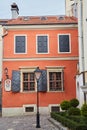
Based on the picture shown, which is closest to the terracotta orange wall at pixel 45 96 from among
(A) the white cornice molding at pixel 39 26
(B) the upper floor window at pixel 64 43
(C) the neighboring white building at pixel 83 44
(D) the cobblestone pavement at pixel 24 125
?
(B) the upper floor window at pixel 64 43

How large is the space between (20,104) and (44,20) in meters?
7.75

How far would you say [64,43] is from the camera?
31062 millimetres

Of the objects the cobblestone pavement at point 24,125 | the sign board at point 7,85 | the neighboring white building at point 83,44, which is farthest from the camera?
the sign board at point 7,85

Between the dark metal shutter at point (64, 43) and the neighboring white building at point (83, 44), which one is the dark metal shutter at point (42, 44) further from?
the neighboring white building at point (83, 44)

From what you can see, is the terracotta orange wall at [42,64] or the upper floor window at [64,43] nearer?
the terracotta orange wall at [42,64]

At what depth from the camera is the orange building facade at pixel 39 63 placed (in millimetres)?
30453

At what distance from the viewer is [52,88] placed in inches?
1208

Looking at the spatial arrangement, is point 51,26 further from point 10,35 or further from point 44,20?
point 10,35

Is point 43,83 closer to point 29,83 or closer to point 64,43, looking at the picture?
point 29,83

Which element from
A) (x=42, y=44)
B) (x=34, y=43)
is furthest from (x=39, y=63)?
(x=34, y=43)

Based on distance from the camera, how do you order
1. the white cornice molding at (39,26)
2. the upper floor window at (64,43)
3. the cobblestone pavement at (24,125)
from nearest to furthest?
the cobblestone pavement at (24,125), the white cornice molding at (39,26), the upper floor window at (64,43)

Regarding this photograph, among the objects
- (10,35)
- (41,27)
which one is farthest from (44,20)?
(10,35)

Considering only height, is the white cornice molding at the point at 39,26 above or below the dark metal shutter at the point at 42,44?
above

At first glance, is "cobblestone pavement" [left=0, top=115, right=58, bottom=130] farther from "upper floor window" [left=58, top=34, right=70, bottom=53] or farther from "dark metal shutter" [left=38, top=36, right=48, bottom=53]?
"upper floor window" [left=58, top=34, right=70, bottom=53]
